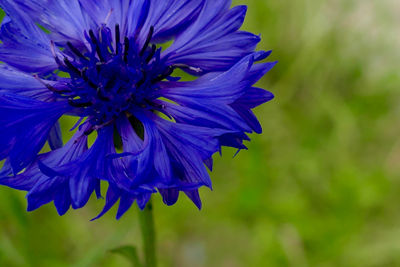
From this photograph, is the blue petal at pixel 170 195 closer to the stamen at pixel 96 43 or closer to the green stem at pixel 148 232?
the green stem at pixel 148 232

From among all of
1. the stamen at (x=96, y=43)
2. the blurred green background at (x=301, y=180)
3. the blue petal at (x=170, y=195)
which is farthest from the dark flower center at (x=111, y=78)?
the blurred green background at (x=301, y=180)

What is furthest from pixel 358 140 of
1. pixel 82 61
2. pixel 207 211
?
pixel 82 61

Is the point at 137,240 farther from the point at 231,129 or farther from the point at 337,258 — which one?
the point at 231,129

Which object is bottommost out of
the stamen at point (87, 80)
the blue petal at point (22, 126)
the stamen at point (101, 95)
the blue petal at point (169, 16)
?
the blue petal at point (22, 126)

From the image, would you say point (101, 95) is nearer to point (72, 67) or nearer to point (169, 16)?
point (72, 67)

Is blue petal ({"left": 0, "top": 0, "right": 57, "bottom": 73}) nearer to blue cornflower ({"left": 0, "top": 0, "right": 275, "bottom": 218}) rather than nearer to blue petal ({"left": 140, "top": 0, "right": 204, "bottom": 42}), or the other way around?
blue cornflower ({"left": 0, "top": 0, "right": 275, "bottom": 218})

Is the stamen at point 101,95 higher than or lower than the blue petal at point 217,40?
lower
